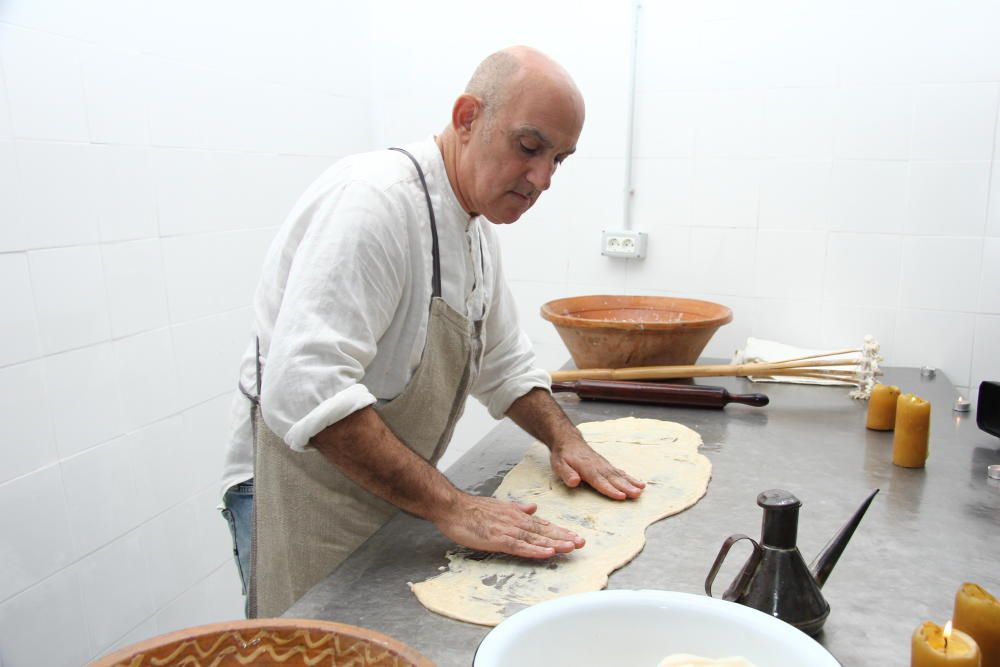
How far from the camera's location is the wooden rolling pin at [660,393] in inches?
75.1

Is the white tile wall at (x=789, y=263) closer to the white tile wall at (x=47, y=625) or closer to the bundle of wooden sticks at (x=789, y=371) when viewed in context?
the bundle of wooden sticks at (x=789, y=371)

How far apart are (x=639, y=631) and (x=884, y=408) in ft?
4.02

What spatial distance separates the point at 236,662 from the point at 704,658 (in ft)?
1.42

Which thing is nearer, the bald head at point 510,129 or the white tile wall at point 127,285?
the bald head at point 510,129

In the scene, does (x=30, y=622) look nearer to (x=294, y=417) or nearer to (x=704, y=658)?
(x=294, y=417)

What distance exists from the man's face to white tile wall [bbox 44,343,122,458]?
42.5 inches

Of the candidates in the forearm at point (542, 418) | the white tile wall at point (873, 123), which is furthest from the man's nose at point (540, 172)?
the white tile wall at point (873, 123)

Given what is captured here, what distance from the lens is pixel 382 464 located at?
1.18 meters

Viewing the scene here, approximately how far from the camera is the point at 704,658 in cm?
72

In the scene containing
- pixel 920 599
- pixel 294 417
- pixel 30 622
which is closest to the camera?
pixel 920 599

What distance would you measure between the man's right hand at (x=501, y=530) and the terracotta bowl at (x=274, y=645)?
417 mm

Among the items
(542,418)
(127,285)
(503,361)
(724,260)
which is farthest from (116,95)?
(724,260)

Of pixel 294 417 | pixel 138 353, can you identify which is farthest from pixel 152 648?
pixel 138 353

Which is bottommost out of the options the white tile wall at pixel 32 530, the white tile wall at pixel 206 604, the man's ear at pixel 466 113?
the white tile wall at pixel 206 604
